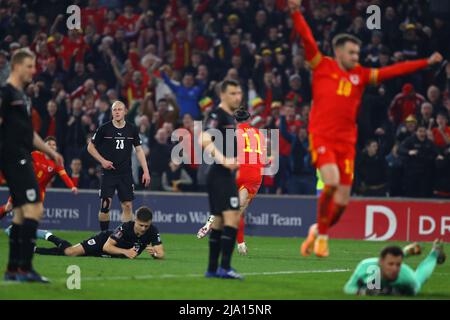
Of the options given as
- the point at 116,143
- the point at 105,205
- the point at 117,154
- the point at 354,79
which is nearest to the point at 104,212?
the point at 105,205

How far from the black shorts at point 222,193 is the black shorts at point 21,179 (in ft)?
7.16

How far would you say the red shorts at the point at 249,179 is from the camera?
61.3 feet

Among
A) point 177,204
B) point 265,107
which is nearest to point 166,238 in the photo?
point 177,204

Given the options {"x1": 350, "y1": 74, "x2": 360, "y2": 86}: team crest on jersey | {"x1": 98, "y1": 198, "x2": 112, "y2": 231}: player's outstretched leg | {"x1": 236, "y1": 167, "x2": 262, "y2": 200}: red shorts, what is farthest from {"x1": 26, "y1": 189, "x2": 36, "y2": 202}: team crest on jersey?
{"x1": 98, "y1": 198, "x2": 112, "y2": 231}: player's outstretched leg

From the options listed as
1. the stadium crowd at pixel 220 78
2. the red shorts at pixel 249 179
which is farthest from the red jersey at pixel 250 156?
the stadium crowd at pixel 220 78

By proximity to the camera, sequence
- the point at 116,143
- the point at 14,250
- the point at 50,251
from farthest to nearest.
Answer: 1. the point at 116,143
2. the point at 50,251
3. the point at 14,250

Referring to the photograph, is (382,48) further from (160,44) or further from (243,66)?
(160,44)

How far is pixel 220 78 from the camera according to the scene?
2727 cm

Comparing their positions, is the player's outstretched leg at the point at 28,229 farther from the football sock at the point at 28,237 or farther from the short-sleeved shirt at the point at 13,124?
the short-sleeved shirt at the point at 13,124

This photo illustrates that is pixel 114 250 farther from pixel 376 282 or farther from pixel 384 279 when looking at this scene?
pixel 384 279

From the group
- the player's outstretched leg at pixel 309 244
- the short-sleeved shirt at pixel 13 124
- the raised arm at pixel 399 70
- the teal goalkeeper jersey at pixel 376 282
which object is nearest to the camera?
the short-sleeved shirt at pixel 13 124

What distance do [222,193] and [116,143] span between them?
22.3ft

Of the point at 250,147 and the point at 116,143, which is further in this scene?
the point at 116,143

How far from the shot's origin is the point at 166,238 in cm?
2303
